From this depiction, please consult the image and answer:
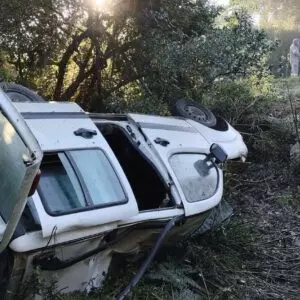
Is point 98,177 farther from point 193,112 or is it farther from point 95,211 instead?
point 193,112

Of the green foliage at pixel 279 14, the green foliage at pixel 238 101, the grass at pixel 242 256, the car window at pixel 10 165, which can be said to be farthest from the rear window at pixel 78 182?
the green foliage at pixel 279 14

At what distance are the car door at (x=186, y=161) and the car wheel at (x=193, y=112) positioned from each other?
3.04 ft

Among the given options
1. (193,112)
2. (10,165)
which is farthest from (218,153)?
(10,165)

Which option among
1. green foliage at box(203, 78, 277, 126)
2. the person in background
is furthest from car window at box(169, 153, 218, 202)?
the person in background

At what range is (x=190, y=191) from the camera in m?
4.73

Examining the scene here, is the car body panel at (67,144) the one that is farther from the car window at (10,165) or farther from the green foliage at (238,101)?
the green foliage at (238,101)

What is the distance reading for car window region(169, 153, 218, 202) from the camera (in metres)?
4.74

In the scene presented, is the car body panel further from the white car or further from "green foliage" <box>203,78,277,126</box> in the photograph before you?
"green foliage" <box>203,78,277,126</box>

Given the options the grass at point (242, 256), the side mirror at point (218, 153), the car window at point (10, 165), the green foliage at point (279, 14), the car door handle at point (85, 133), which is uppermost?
the car window at point (10, 165)

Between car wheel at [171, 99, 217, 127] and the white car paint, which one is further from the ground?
the white car paint

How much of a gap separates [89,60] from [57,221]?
6.32 metres

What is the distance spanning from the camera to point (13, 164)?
2.94 metres

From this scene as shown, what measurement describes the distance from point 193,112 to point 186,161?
6.32 feet

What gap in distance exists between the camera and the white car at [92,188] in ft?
10.3
